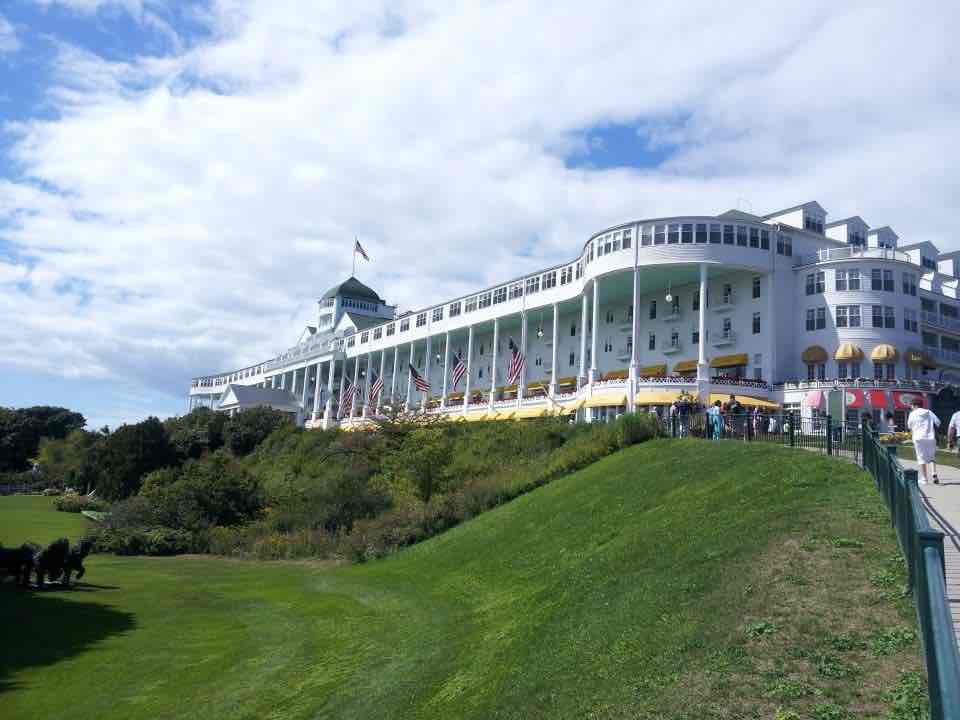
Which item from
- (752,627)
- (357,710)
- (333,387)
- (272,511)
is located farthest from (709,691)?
(333,387)

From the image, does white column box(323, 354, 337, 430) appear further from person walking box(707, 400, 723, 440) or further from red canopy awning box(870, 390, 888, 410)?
person walking box(707, 400, 723, 440)

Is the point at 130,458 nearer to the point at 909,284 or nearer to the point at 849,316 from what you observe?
the point at 849,316

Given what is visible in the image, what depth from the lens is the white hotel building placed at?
159 feet

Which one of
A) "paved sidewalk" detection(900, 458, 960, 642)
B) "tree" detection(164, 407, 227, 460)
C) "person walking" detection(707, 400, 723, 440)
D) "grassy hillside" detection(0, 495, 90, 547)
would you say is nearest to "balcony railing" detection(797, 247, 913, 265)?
"person walking" detection(707, 400, 723, 440)

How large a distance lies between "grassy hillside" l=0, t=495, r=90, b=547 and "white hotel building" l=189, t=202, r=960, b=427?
2025 cm

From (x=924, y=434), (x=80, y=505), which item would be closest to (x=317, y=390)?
(x=80, y=505)

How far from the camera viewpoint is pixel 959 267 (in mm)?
66938

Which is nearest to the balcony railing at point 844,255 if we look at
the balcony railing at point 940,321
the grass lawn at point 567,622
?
the balcony railing at point 940,321

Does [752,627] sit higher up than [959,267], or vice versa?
[959,267]

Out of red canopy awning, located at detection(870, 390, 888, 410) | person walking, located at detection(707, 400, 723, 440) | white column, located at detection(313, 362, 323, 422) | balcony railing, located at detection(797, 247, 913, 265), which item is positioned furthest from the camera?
white column, located at detection(313, 362, 323, 422)

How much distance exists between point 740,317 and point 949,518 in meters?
42.0

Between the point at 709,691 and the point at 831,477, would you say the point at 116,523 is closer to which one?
the point at 831,477

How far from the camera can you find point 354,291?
116 metres

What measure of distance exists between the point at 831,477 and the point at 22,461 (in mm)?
113812
